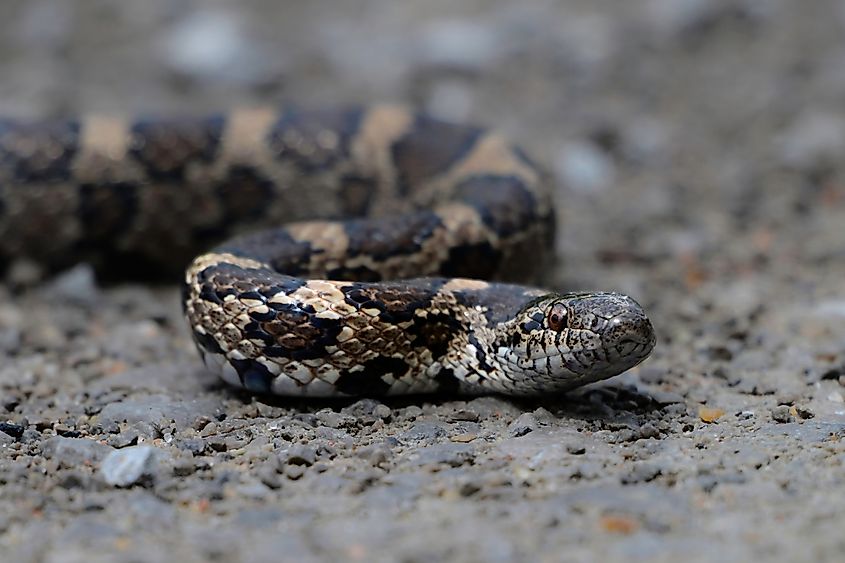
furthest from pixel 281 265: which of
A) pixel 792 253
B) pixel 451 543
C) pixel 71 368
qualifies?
pixel 792 253

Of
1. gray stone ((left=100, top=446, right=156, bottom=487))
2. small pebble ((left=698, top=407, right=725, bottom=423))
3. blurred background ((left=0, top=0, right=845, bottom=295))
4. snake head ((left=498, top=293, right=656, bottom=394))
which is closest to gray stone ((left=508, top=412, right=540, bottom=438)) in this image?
snake head ((left=498, top=293, right=656, bottom=394))

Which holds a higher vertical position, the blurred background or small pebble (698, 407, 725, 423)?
the blurred background

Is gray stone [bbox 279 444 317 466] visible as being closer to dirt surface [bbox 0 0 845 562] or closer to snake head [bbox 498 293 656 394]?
dirt surface [bbox 0 0 845 562]

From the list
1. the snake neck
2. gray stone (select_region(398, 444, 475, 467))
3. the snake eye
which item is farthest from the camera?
the snake neck

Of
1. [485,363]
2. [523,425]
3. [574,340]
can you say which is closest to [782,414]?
[574,340]

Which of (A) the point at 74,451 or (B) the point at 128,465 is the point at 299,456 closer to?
(B) the point at 128,465

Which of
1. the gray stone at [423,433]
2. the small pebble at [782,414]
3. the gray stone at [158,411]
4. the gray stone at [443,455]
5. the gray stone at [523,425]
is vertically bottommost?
the gray stone at [158,411]

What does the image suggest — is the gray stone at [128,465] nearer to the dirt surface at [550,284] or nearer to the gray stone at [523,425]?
the dirt surface at [550,284]

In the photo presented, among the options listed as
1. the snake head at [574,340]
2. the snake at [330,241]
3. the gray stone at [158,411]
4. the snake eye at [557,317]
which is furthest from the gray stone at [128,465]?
the snake eye at [557,317]
